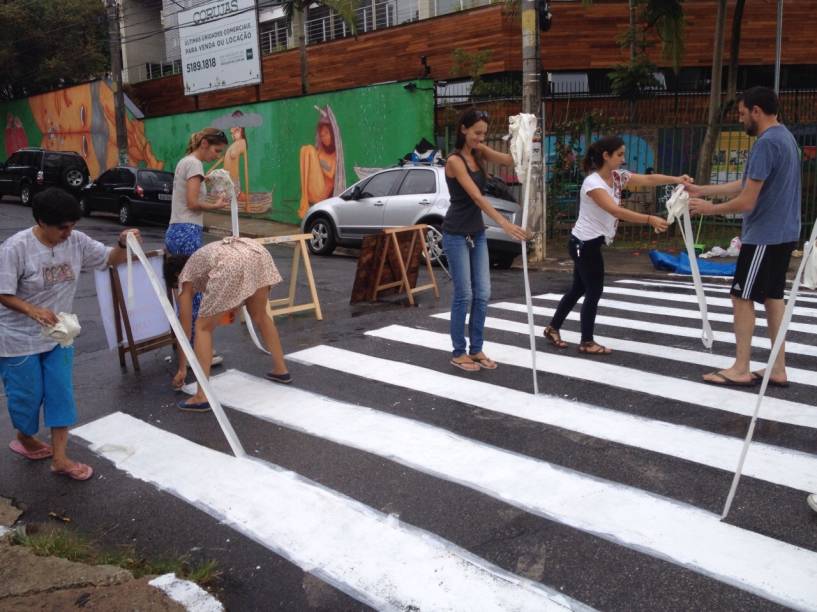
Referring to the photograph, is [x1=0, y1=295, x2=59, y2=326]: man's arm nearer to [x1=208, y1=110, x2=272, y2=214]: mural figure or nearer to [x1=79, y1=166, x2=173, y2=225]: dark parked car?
[x1=79, y1=166, x2=173, y2=225]: dark parked car

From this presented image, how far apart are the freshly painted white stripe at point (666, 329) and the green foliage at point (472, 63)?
1266 centimetres

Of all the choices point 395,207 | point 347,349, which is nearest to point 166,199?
point 395,207

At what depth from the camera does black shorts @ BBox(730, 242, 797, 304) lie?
5547mm

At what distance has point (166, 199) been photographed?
2044cm

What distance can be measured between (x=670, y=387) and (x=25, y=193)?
966 inches

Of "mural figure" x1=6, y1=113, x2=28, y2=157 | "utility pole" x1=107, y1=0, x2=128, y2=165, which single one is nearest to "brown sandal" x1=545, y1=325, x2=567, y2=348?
"utility pole" x1=107, y1=0, x2=128, y2=165

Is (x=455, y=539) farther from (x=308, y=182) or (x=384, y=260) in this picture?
(x=308, y=182)

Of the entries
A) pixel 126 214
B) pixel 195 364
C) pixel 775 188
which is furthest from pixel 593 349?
pixel 126 214

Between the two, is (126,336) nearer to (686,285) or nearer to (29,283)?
(29,283)

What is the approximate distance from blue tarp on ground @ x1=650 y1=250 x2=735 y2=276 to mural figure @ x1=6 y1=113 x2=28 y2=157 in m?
32.9

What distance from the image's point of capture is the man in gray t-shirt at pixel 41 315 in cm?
430

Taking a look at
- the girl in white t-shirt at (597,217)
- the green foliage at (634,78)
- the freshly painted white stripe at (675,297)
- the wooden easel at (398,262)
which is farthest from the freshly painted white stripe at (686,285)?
the green foliage at (634,78)

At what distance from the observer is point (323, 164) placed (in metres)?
20.2

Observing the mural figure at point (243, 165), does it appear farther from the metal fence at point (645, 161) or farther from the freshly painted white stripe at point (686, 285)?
the freshly painted white stripe at point (686, 285)
